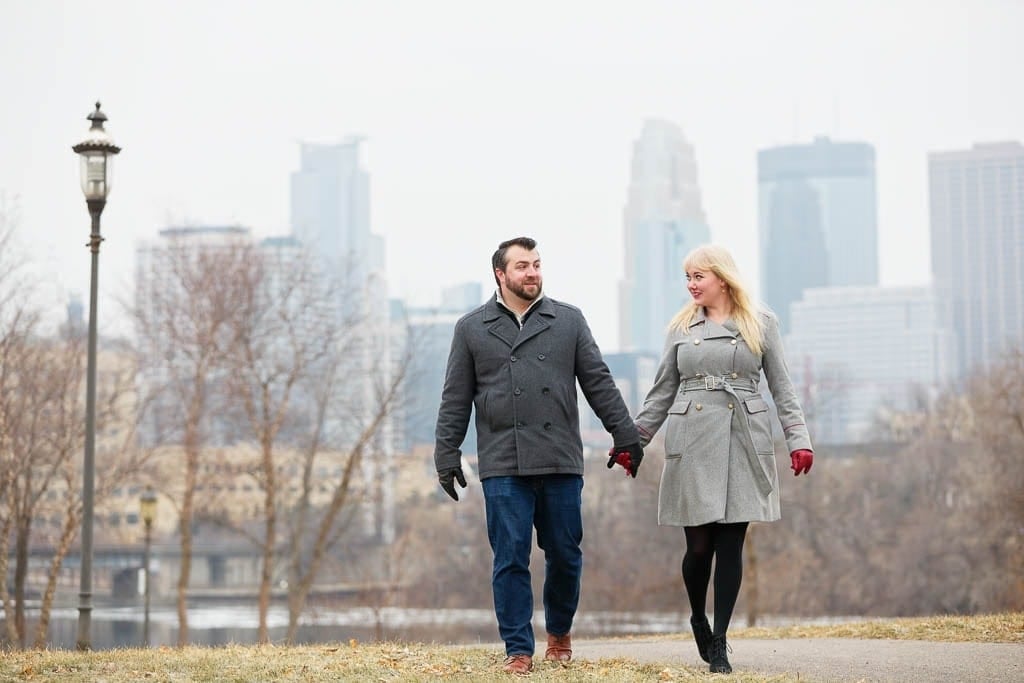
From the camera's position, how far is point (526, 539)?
7.34m

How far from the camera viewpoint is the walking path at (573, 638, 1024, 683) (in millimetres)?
7250

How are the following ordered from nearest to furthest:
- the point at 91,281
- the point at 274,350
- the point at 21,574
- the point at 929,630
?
the point at 929,630
the point at 91,281
the point at 21,574
the point at 274,350

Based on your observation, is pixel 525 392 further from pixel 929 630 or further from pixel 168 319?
pixel 168 319

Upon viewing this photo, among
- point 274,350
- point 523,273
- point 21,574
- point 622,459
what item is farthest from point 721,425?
point 274,350

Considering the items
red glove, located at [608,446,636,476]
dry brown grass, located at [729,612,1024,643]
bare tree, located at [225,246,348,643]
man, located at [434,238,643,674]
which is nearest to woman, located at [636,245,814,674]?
red glove, located at [608,446,636,476]

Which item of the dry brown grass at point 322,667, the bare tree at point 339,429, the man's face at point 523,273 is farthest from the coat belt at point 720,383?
the bare tree at point 339,429

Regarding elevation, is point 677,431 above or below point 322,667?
above

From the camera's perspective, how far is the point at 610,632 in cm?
4625

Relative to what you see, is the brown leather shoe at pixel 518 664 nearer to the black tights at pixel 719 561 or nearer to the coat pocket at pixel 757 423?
the black tights at pixel 719 561

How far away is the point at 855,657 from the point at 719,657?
1.12 metres

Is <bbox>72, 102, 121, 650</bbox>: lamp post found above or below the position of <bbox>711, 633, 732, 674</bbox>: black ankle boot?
above

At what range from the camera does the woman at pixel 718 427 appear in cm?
745

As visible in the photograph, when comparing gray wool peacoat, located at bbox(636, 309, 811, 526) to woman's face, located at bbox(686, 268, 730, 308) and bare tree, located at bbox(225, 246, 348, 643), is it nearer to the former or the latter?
woman's face, located at bbox(686, 268, 730, 308)

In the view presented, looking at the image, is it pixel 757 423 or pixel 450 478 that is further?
pixel 757 423
